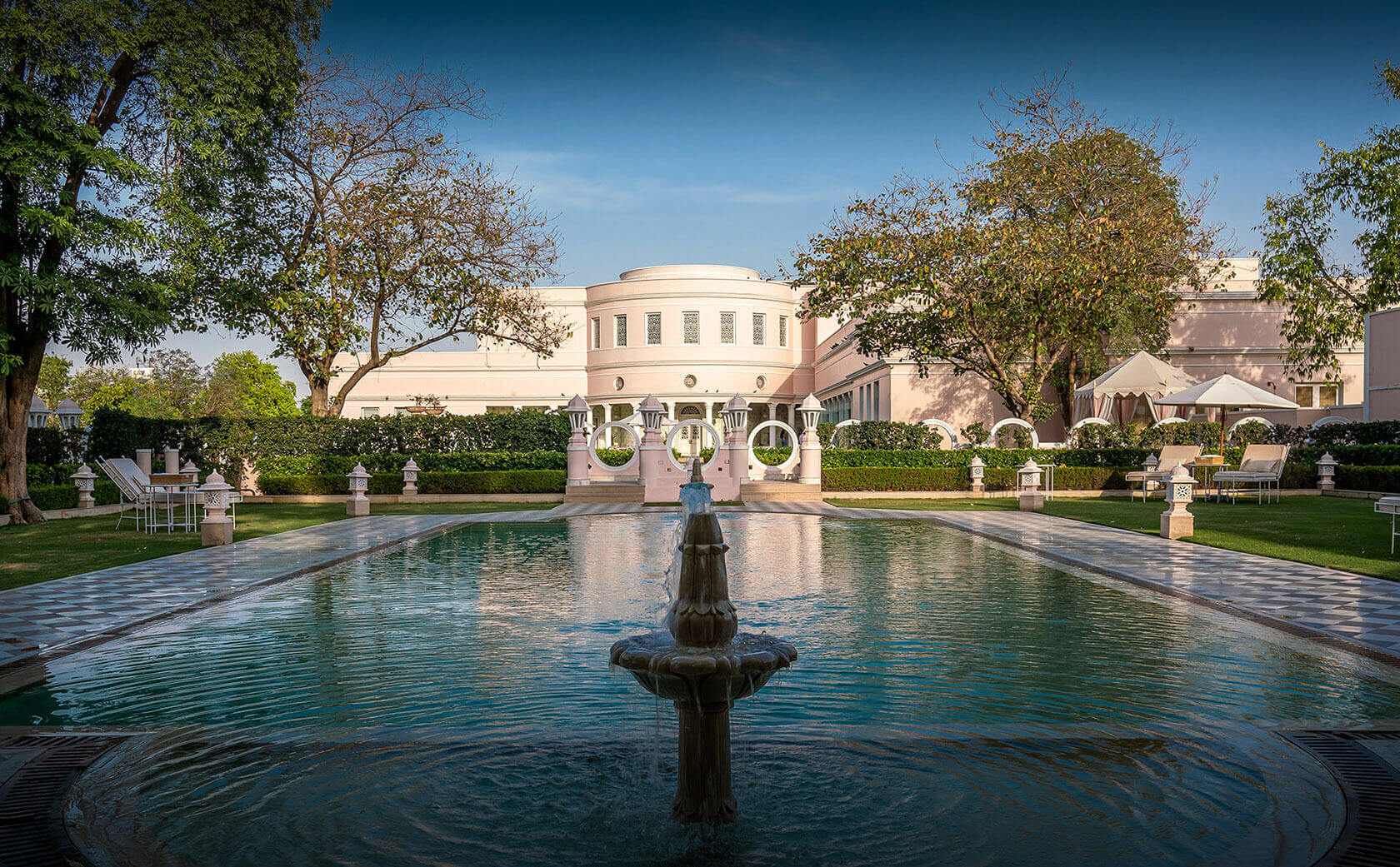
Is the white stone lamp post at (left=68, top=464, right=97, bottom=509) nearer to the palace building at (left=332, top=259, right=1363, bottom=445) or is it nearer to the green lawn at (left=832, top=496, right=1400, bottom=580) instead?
the green lawn at (left=832, top=496, right=1400, bottom=580)

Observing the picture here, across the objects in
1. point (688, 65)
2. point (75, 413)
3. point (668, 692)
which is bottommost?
point (668, 692)

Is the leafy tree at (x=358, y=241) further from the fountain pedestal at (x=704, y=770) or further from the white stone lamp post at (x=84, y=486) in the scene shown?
the fountain pedestal at (x=704, y=770)

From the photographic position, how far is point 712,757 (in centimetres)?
366

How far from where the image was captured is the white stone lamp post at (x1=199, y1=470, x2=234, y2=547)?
40.0ft

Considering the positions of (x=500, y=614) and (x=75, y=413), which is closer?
(x=500, y=614)

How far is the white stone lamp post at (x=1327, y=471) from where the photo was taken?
21.8 m

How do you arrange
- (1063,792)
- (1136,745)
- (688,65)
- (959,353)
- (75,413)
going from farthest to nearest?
(959,353) < (75,413) < (688,65) < (1136,745) < (1063,792)

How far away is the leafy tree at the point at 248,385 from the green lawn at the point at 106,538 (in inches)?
1645

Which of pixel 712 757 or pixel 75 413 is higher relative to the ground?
pixel 75 413

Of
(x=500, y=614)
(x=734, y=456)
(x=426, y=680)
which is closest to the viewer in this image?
(x=426, y=680)

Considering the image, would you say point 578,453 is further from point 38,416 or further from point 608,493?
point 38,416

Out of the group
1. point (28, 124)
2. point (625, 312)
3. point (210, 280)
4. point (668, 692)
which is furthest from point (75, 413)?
point (625, 312)

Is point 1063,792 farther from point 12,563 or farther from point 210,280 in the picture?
point 210,280

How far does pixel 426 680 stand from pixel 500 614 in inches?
80.3
